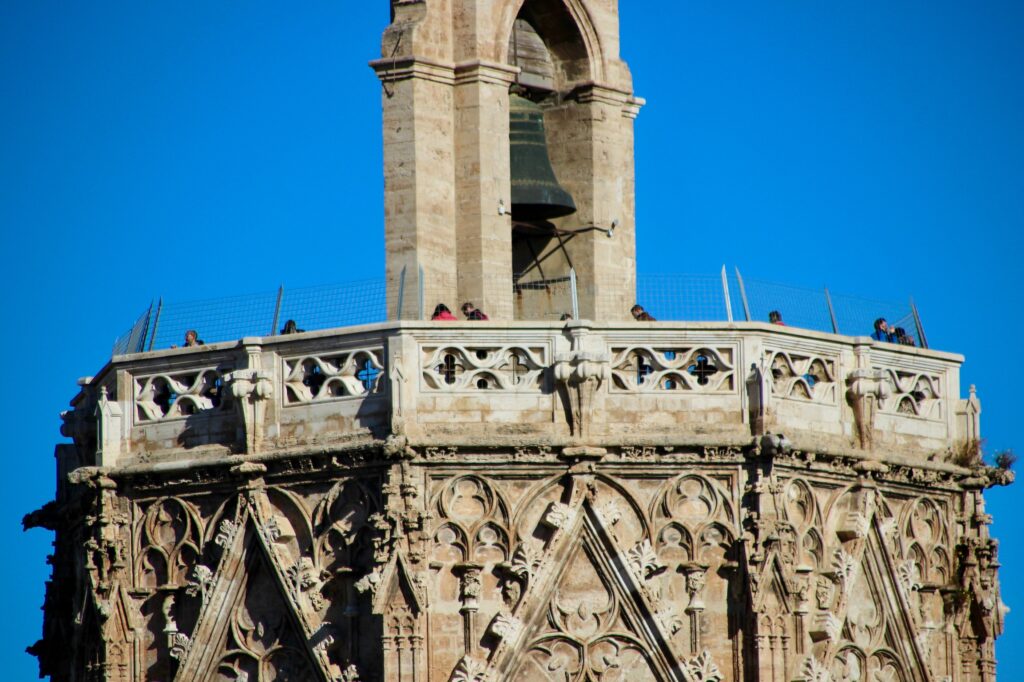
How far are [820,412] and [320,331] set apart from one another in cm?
690

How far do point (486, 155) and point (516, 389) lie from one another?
449 cm

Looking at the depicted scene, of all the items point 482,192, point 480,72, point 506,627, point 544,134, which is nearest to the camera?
point 506,627

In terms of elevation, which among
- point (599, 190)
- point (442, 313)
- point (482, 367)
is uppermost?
point (599, 190)

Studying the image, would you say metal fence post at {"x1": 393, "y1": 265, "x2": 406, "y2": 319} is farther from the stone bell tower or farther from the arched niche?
the arched niche

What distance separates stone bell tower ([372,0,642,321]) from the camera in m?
43.0

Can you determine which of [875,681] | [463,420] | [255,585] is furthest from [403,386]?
[875,681]

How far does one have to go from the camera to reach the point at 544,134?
1789 inches

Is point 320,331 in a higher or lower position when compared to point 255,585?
higher

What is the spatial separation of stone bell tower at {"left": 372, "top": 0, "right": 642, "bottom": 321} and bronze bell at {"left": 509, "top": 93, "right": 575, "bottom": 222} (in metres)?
0.22

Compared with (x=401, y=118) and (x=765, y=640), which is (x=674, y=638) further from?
(x=401, y=118)

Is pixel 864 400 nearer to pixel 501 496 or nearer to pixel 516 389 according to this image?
pixel 516 389

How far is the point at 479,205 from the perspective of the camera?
43.1 meters

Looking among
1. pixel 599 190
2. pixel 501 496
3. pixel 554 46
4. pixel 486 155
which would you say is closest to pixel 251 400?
pixel 501 496

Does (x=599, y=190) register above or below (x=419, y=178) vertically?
above
